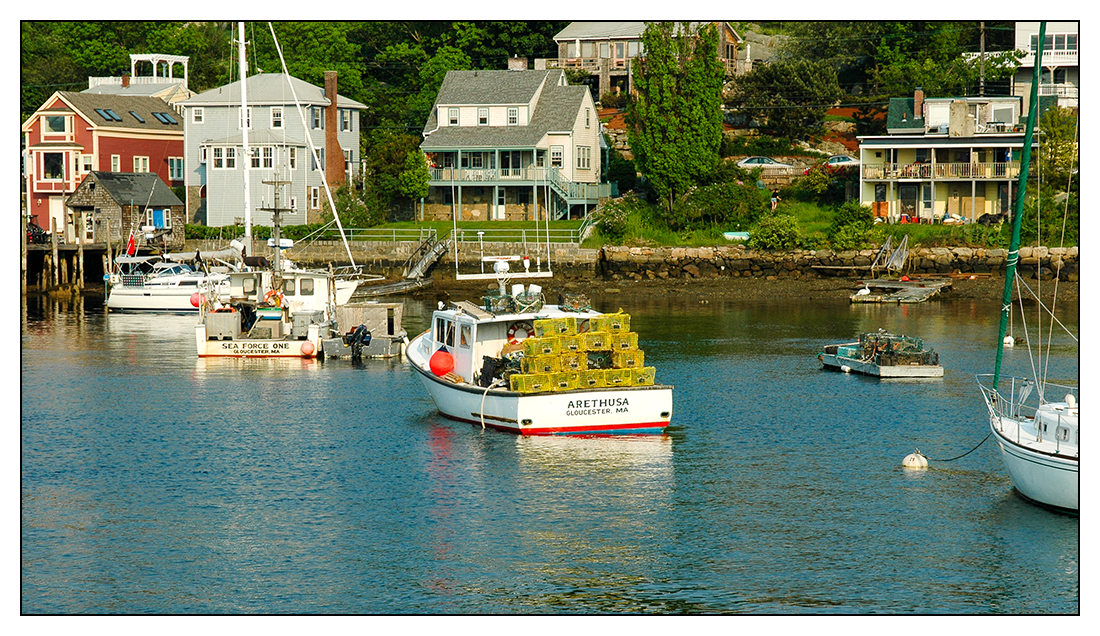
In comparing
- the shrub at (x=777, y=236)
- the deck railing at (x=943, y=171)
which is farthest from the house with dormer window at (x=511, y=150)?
the deck railing at (x=943, y=171)

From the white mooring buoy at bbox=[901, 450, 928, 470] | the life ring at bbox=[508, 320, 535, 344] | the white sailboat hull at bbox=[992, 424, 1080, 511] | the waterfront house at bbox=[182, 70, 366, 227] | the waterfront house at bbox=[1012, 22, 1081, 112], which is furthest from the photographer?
the waterfront house at bbox=[182, 70, 366, 227]

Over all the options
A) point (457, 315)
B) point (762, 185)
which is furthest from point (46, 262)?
point (457, 315)

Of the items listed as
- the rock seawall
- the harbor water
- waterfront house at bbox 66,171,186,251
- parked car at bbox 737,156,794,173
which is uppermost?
parked car at bbox 737,156,794,173

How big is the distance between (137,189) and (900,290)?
160 feet

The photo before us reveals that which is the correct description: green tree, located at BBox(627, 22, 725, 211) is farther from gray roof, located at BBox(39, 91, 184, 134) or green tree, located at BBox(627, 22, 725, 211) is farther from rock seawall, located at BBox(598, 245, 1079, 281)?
gray roof, located at BBox(39, 91, 184, 134)

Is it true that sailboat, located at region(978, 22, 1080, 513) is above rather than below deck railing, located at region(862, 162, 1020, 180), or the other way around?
below

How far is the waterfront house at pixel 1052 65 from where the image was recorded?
81.8 meters

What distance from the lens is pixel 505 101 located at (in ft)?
286

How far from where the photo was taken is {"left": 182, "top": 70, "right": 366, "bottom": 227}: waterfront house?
274 feet

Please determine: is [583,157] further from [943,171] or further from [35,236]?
[35,236]

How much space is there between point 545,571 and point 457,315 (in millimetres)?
13469

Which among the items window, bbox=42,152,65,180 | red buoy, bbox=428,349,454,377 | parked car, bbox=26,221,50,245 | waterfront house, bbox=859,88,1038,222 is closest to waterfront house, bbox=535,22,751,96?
waterfront house, bbox=859,88,1038,222

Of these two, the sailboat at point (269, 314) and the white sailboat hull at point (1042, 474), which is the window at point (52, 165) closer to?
the sailboat at point (269, 314)

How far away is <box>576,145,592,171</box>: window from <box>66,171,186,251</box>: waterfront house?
87.4ft
